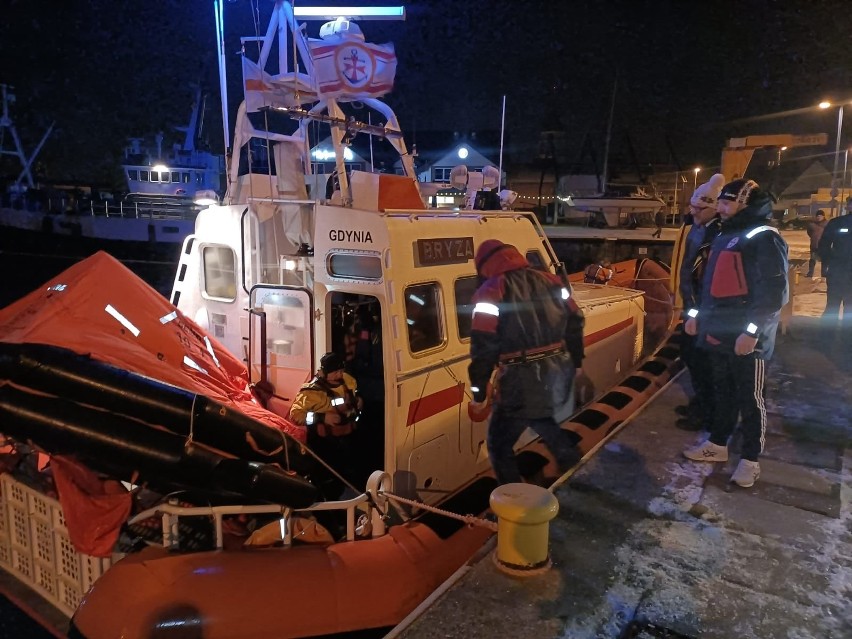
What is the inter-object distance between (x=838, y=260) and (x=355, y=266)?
690cm

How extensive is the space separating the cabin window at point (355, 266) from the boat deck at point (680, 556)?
179 centimetres

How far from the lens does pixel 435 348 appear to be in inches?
167

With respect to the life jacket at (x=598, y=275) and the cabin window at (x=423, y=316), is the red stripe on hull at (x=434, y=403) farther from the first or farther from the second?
the life jacket at (x=598, y=275)

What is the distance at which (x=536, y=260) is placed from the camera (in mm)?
5520

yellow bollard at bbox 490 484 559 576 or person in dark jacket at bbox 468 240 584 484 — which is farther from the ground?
person in dark jacket at bbox 468 240 584 484

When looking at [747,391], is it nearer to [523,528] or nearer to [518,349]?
[518,349]

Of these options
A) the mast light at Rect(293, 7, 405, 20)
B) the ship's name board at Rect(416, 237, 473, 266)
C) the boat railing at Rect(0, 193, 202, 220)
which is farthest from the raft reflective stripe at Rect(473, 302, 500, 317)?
the boat railing at Rect(0, 193, 202, 220)

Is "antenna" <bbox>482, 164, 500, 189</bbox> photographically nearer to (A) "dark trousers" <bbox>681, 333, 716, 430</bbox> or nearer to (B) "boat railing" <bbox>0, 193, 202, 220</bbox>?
(A) "dark trousers" <bbox>681, 333, 716, 430</bbox>

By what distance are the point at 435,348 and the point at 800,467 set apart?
2511mm

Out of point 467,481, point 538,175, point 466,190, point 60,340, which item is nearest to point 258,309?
point 60,340

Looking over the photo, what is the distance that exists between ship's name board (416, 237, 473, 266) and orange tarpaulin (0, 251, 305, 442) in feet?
4.63

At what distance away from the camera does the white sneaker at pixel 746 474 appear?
3.80 m

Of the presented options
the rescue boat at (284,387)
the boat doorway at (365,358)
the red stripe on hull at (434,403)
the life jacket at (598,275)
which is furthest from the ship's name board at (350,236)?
the life jacket at (598,275)

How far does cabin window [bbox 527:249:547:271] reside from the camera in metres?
5.47
